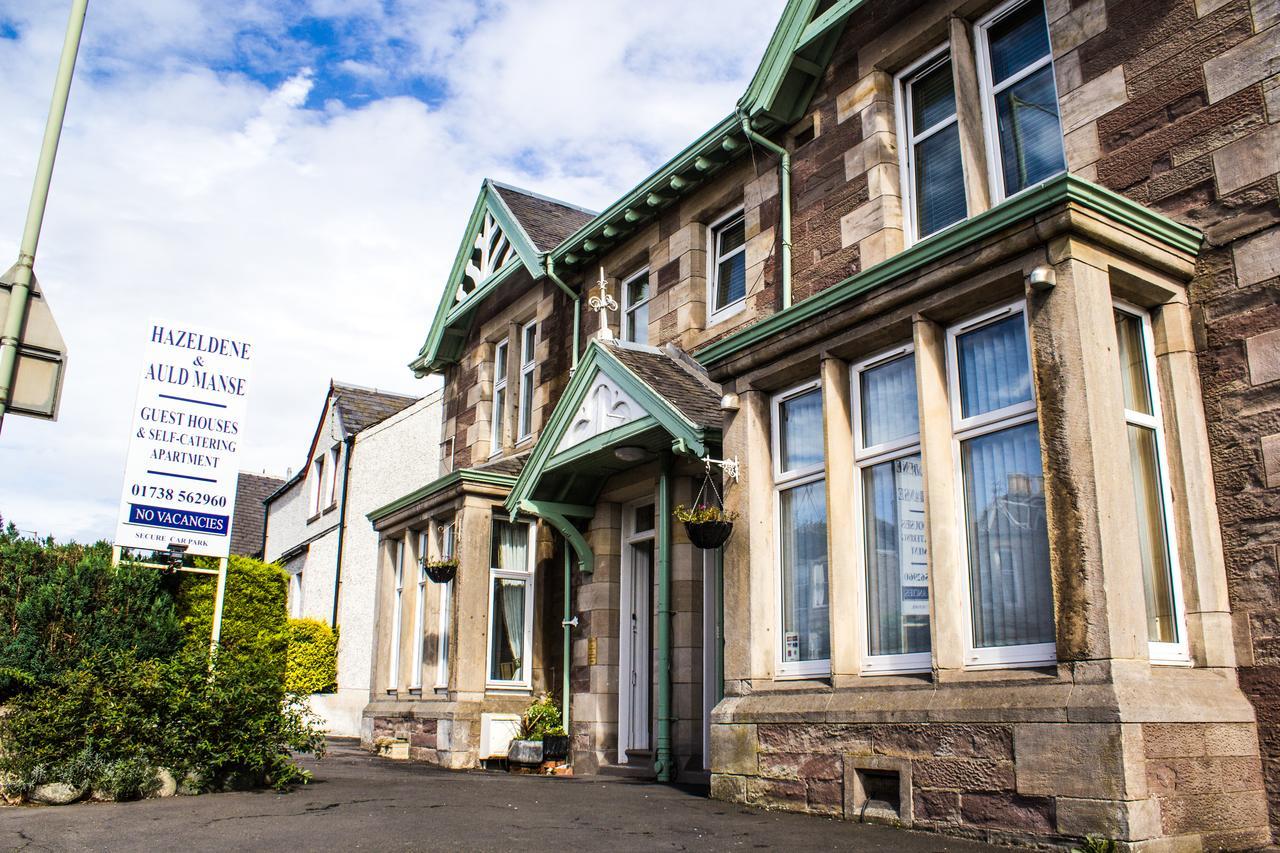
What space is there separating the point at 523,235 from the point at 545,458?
475 cm

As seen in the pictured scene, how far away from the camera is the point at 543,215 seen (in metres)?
17.6

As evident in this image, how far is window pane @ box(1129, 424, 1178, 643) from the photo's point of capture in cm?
690

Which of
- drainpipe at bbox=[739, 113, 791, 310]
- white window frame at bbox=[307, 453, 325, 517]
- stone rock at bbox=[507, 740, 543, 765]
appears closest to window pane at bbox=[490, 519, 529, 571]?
stone rock at bbox=[507, 740, 543, 765]

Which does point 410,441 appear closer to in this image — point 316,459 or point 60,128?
point 316,459

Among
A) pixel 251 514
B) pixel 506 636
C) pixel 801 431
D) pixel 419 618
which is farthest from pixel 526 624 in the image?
pixel 251 514

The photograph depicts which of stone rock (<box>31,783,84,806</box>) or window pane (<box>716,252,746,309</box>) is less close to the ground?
window pane (<box>716,252,746,309</box>)

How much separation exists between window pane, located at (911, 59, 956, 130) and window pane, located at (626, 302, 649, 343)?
470 cm

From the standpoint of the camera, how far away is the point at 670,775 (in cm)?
1109

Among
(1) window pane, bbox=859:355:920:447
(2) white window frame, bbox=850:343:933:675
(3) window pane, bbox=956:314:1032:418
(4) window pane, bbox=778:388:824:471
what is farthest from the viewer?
(4) window pane, bbox=778:388:824:471

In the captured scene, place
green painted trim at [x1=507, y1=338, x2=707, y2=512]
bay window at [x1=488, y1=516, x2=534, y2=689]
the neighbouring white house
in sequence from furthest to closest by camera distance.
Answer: the neighbouring white house
bay window at [x1=488, y1=516, x2=534, y2=689]
green painted trim at [x1=507, y1=338, x2=707, y2=512]

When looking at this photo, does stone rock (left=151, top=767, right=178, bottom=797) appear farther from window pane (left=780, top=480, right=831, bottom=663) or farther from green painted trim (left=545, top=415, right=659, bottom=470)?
window pane (left=780, top=480, right=831, bottom=663)

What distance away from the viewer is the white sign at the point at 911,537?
780 cm

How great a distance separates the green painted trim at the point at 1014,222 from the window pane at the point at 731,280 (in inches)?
147

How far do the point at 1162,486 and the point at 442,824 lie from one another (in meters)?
5.32
